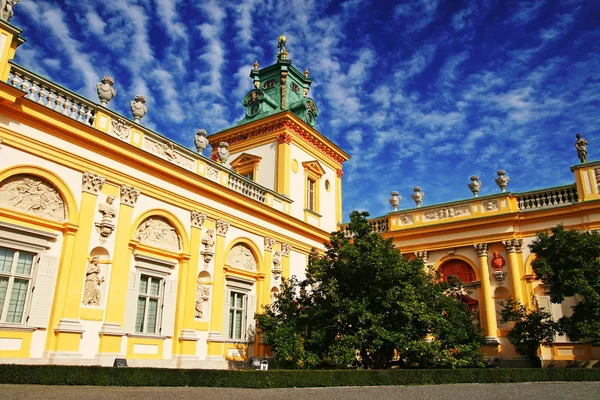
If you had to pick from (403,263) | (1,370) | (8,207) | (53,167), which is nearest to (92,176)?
(53,167)

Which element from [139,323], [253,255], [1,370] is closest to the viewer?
[1,370]

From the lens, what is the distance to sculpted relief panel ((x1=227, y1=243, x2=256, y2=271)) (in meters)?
19.6

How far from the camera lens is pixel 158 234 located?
16719mm

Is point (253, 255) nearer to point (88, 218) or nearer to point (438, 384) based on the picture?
point (88, 218)

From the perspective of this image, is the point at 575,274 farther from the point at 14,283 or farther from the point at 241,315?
the point at 14,283

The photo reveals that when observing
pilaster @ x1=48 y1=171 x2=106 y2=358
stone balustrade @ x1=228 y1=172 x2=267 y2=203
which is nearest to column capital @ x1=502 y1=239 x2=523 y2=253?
stone balustrade @ x1=228 y1=172 x2=267 y2=203

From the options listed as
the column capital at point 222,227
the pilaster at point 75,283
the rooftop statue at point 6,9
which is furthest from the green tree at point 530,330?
the rooftop statue at point 6,9

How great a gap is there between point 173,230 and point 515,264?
49.6ft

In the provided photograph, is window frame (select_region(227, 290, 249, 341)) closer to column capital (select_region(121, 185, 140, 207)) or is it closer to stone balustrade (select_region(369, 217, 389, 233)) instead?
column capital (select_region(121, 185, 140, 207))

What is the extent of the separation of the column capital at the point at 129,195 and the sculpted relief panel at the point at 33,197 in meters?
1.94

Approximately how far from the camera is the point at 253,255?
67.9ft

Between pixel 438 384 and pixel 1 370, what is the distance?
10.6 meters

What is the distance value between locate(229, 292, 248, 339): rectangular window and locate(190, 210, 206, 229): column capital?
318 cm

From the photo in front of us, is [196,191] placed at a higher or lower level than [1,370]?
higher
